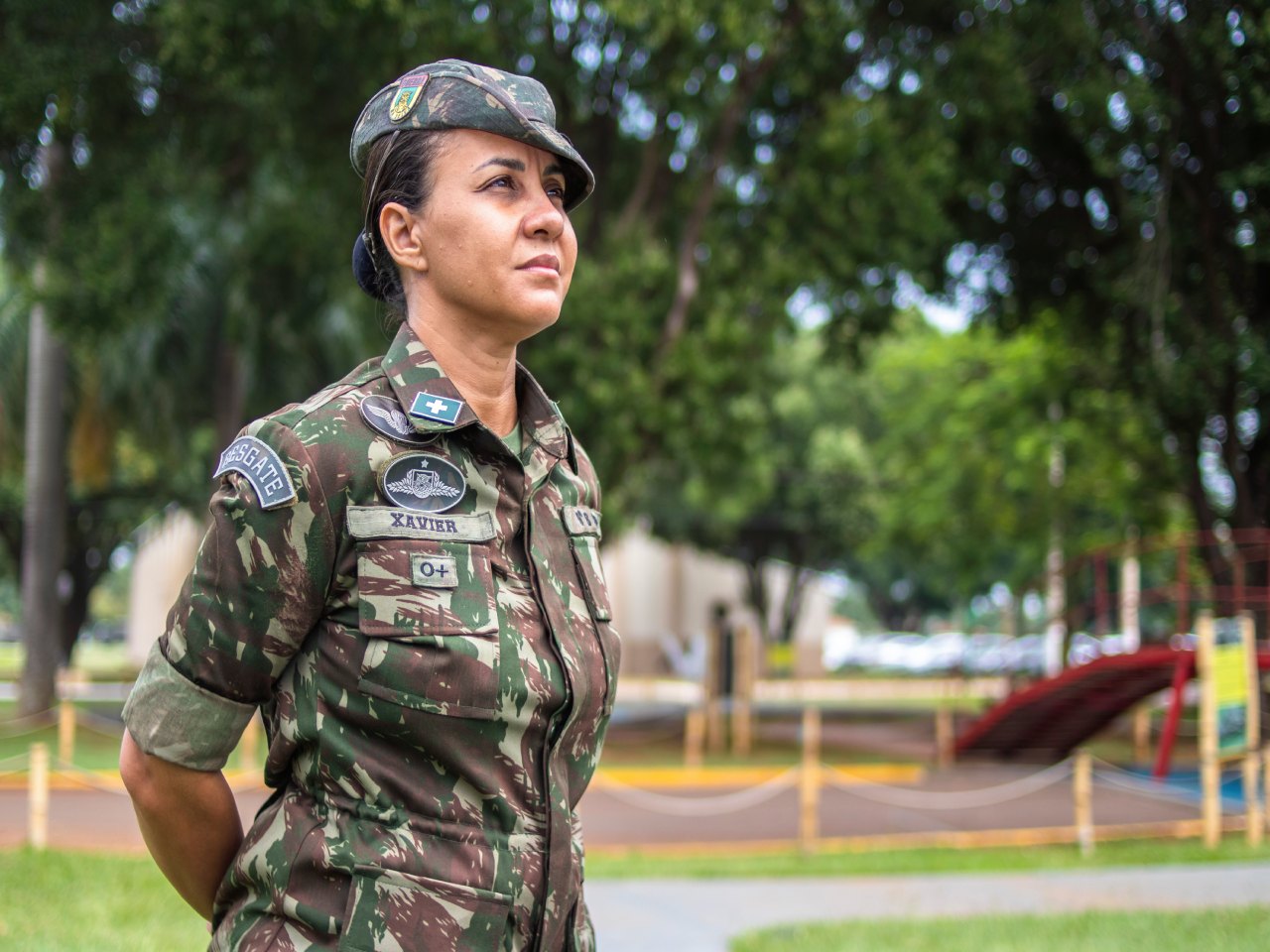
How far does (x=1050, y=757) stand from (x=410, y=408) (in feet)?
60.0

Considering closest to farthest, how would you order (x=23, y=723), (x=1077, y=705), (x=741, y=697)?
(x=1077, y=705) < (x=23, y=723) < (x=741, y=697)

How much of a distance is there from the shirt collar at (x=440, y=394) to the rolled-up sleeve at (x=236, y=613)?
18 centimetres

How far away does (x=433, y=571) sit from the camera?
159 centimetres

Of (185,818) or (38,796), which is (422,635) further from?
(38,796)

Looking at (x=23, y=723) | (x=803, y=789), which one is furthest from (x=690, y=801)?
(x=23, y=723)

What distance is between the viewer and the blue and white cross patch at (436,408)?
1.67 m

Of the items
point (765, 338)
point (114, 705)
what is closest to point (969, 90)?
point (765, 338)

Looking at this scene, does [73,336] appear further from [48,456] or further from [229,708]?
[229,708]

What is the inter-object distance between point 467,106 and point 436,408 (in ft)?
1.28

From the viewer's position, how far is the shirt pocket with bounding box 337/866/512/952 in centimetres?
151

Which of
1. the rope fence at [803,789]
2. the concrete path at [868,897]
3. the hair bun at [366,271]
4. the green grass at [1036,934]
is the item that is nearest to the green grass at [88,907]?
the rope fence at [803,789]

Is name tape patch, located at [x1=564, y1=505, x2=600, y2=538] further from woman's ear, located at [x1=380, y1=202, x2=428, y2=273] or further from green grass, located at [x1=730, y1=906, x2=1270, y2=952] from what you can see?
green grass, located at [x1=730, y1=906, x2=1270, y2=952]

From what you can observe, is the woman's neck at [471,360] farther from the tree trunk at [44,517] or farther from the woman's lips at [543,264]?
the tree trunk at [44,517]

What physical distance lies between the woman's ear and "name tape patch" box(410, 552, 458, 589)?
1.39 ft
